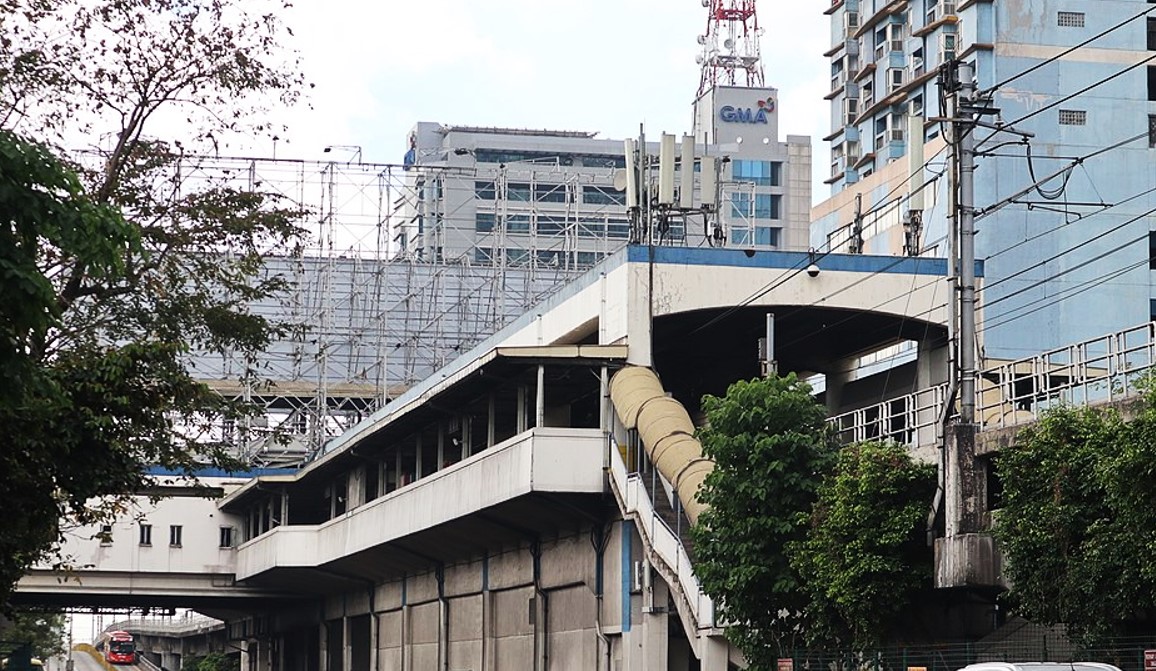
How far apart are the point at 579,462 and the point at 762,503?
931 centimetres

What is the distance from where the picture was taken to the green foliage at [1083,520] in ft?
78.1

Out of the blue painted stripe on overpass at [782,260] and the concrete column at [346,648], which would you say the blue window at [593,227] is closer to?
the concrete column at [346,648]

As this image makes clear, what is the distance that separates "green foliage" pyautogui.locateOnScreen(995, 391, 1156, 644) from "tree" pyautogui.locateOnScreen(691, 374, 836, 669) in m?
5.70

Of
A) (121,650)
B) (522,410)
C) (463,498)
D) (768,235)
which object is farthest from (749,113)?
(522,410)

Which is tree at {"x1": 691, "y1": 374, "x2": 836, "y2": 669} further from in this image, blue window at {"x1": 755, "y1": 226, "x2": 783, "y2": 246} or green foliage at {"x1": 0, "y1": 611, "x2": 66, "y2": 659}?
blue window at {"x1": 755, "y1": 226, "x2": 783, "y2": 246}

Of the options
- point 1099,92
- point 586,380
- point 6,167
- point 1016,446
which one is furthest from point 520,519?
point 1099,92

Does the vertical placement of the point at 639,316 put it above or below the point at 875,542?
above

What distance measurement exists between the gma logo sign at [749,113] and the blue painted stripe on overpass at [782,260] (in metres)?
87.1

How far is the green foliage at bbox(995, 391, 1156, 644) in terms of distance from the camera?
2381 centimetres

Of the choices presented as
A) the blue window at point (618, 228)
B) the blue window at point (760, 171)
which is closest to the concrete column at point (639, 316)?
the blue window at point (760, 171)

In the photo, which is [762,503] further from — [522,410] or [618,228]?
[618,228]

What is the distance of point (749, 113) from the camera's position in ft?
432

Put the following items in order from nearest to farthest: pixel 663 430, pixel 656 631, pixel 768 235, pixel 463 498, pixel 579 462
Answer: pixel 663 430
pixel 656 631
pixel 579 462
pixel 463 498
pixel 768 235

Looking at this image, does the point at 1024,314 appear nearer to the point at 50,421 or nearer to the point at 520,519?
the point at 520,519
